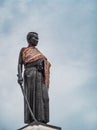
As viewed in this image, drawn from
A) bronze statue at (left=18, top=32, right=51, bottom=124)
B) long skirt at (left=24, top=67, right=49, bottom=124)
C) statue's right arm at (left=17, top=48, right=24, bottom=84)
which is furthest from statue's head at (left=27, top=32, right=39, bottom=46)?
long skirt at (left=24, top=67, right=49, bottom=124)

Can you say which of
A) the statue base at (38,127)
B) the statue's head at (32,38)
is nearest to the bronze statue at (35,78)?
the statue's head at (32,38)

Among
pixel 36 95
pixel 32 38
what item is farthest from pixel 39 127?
pixel 32 38

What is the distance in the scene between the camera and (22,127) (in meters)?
17.4

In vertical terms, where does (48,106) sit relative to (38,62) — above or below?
below

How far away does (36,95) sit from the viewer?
18.2 meters

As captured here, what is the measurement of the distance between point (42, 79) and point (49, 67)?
24.1 inches

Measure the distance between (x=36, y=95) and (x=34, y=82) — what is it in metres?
0.45

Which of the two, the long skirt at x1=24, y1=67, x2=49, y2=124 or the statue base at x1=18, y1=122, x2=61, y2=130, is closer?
the statue base at x1=18, y1=122, x2=61, y2=130

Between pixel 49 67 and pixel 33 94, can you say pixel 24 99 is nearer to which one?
pixel 33 94

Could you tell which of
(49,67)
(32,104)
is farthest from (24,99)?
(49,67)

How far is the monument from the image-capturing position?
17938mm

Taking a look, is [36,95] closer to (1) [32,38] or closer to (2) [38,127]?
(2) [38,127]

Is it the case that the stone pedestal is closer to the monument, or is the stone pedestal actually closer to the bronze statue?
the monument

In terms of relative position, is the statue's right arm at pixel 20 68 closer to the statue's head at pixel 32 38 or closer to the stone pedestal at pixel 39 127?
the statue's head at pixel 32 38
